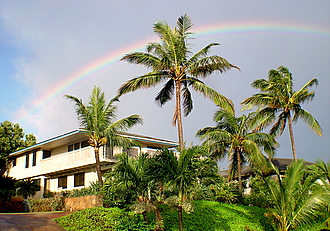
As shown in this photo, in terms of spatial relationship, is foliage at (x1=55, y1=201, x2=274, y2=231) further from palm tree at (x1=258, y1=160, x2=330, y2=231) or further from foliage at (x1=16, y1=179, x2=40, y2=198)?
foliage at (x1=16, y1=179, x2=40, y2=198)

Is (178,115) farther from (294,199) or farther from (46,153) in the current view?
(46,153)

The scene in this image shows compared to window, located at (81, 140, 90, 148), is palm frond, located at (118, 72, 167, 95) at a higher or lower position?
higher

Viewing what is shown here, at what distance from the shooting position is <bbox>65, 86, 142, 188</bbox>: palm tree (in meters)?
22.0

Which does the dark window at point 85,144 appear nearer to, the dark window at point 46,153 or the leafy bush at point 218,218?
the dark window at point 46,153

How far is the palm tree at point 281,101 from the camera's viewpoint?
26.5 meters

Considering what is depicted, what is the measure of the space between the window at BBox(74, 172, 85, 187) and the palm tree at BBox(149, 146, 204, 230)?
1617 centimetres

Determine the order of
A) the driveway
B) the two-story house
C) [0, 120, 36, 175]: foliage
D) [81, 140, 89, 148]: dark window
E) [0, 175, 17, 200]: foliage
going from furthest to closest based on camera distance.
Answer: [0, 120, 36, 175]: foliage, [81, 140, 89, 148]: dark window, the two-story house, [0, 175, 17, 200]: foliage, the driveway

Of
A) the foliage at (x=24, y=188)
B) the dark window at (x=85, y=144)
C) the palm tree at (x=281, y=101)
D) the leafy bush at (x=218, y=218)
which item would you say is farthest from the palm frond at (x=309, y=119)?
the foliage at (x=24, y=188)

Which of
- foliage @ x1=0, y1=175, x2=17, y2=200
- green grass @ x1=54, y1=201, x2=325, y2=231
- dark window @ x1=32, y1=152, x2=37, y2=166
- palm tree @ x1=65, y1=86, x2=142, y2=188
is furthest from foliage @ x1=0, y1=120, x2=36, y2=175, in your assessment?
green grass @ x1=54, y1=201, x2=325, y2=231

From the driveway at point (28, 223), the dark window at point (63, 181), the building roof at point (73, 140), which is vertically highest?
the building roof at point (73, 140)

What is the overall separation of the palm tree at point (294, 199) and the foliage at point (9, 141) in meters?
30.1

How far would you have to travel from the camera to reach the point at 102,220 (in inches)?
619

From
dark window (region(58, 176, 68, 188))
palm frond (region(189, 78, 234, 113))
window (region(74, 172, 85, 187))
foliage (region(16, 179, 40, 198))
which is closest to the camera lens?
palm frond (region(189, 78, 234, 113))

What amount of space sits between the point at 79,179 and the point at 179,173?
17.7 meters
